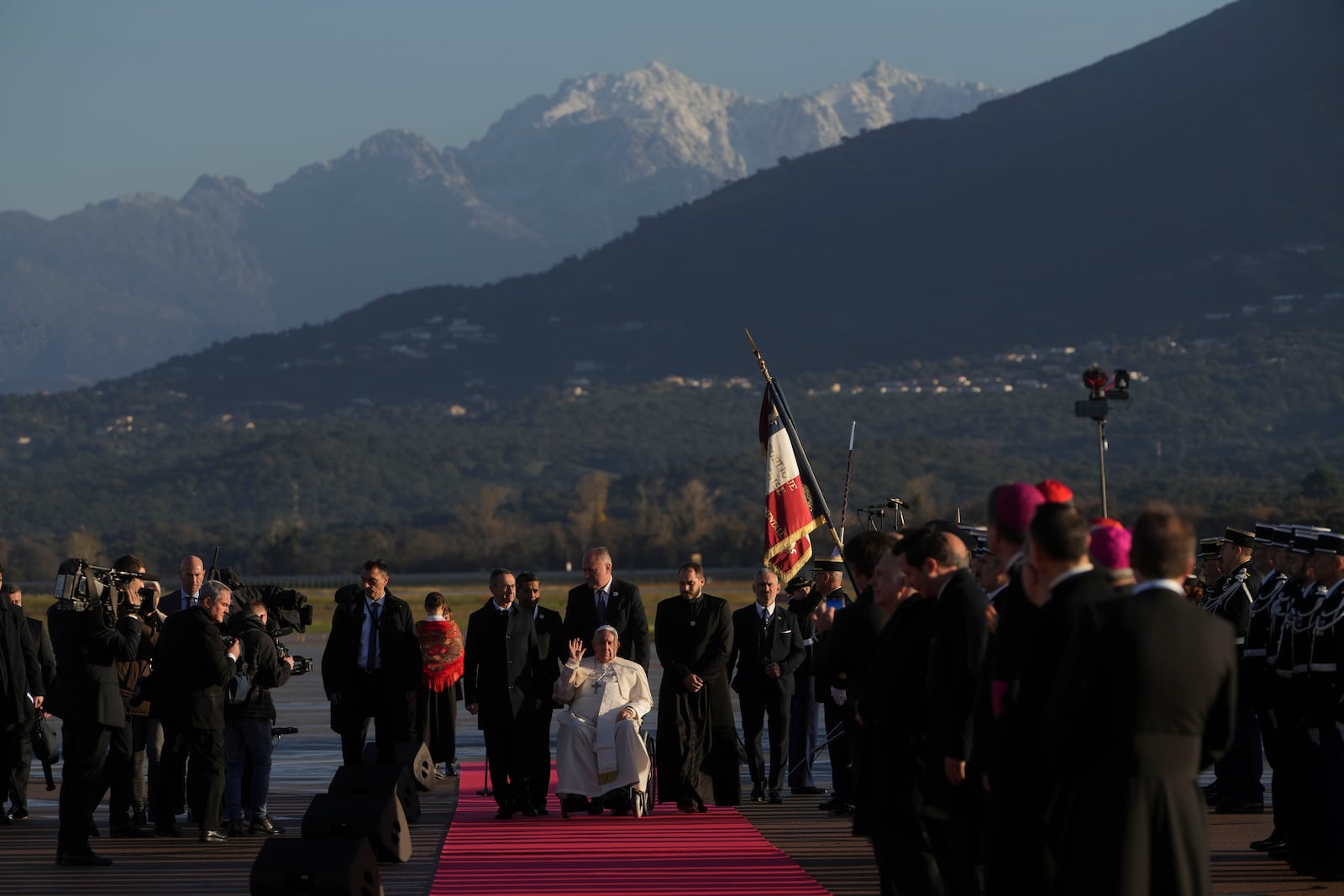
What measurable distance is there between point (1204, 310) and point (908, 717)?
185m

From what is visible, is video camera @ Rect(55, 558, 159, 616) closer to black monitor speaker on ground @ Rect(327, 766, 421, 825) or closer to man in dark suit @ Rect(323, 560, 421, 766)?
black monitor speaker on ground @ Rect(327, 766, 421, 825)

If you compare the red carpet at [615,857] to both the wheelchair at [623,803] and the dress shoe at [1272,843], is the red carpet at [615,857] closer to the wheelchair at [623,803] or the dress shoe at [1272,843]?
the wheelchair at [623,803]

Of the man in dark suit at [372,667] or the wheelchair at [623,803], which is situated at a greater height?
the man in dark suit at [372,667]

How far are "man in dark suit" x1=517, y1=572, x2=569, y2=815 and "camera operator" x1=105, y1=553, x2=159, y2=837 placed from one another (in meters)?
2.65

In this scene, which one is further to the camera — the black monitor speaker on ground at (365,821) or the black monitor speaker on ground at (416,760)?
the black monitor speaker on ground at (416,760)

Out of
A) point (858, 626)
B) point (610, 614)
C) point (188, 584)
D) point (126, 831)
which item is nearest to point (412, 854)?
point (126, 831)

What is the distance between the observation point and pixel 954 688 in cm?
767

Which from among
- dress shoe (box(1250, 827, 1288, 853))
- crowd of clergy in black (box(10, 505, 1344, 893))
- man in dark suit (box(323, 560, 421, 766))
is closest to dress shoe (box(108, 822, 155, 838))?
crowd of clergy in black (box(10, 505, 1344, 893))

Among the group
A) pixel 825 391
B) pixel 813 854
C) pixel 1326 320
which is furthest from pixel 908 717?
pixel 1326 320

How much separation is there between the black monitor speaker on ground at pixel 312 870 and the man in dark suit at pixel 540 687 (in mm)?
4657

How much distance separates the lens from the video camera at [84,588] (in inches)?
464

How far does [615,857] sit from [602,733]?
7.03 feet

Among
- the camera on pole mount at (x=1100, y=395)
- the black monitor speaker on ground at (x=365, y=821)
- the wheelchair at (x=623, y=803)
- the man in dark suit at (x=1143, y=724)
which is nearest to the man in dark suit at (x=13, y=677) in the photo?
the black monitor speaker on ground at (x=365, y=821)

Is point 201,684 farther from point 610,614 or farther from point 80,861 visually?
point 610,614
